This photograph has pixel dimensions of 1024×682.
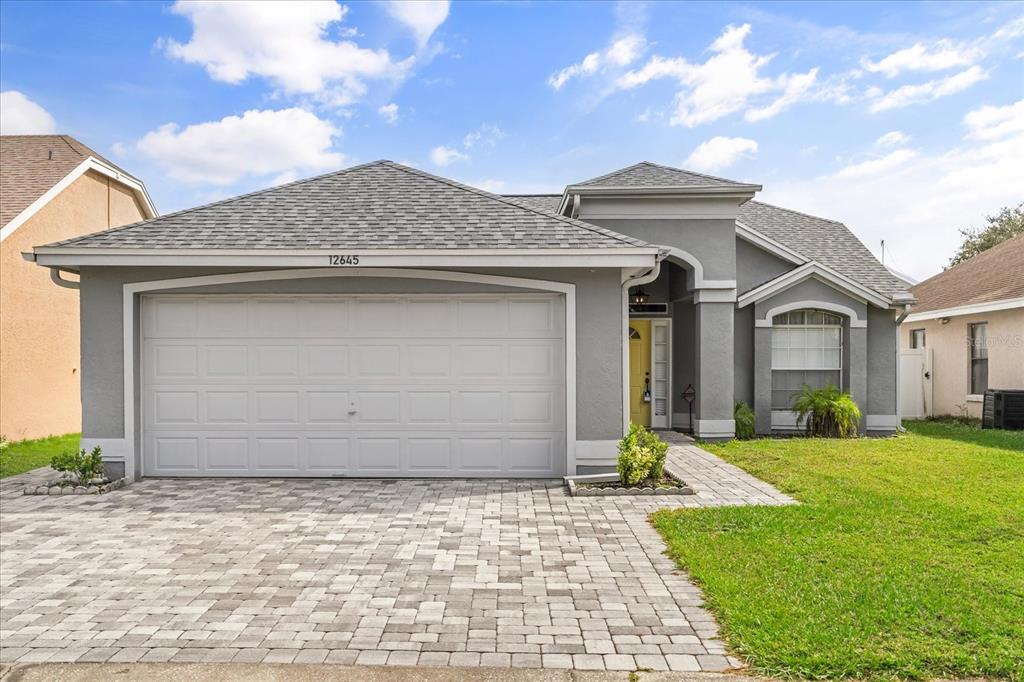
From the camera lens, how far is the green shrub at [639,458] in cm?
880

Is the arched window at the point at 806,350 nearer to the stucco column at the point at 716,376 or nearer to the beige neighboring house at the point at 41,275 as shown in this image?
the stucco column at the point at 716,376

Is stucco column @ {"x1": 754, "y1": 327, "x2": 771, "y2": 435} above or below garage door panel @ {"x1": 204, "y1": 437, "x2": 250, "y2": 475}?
above

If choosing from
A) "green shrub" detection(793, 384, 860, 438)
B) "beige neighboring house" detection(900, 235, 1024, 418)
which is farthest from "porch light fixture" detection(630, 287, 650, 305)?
"beige neighboring house" detection(900, 235, 1024, 418)

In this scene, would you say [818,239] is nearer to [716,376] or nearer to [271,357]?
[716,376]

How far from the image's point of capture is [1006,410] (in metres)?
14.8

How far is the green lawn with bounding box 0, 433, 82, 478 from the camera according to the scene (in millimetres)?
10891

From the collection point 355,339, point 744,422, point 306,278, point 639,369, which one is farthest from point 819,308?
point 306,278

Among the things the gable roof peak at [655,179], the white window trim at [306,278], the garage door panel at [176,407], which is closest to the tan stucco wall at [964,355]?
the gable roof peak at [655,179]

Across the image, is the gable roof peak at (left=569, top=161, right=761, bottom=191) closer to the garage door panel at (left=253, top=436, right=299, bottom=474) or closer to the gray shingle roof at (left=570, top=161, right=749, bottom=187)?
the gray shingle roof at (left=570, top=161, right=749, bottom=187)

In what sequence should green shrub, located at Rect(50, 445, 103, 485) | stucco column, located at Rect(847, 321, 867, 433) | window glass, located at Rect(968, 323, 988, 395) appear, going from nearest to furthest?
green shrub, located at Rect(50, 445, 103, 485) < stucco column, located at Rect(847, 321, 867, 433) < window glass, located at Rect(968, 323, 988, 395)

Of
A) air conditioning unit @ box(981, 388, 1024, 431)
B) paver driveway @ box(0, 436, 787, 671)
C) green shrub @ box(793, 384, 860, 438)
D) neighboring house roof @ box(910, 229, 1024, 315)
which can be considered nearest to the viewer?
paver driveway @ box(0, 436, 787, 671)

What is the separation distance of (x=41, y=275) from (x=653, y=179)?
13443 millimetres

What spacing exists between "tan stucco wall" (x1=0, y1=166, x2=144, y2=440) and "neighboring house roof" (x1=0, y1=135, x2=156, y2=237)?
12.8 inches

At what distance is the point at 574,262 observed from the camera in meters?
9.09
